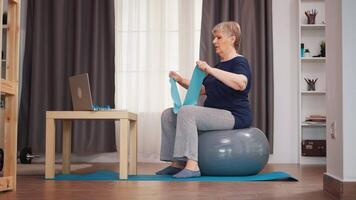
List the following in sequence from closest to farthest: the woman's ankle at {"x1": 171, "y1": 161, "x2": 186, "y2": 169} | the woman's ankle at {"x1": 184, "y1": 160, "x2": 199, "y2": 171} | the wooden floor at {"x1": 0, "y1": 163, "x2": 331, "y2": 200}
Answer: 1. the wooden floor at {"x1": 0, "y1": 163, "x2": 331, "y2": 200}
2. the woman's ankle at {"x1": 184, "y1": 160, "x2": 199, "y2": 171}
3. the woman's ankle at {"x1": 171, "y1": 161, "x2": 186, "y2": 169}

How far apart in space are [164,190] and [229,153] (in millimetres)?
1050

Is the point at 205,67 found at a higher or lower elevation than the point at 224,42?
lower

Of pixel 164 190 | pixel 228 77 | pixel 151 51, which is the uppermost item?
pixel 151 51

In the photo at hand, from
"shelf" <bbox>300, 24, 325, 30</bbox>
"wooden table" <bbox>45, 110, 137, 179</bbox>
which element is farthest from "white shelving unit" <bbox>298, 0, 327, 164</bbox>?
"wooden table" <bbox>45, 110, 137, 179</bbox>

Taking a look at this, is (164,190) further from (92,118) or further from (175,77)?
(175,77)

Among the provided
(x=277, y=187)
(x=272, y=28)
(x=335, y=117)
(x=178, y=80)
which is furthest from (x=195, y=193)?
(x=272, y=28)

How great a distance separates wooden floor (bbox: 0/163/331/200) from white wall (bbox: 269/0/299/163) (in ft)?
8.05

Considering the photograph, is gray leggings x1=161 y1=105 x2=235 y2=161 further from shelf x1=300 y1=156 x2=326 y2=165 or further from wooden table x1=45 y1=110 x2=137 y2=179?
shelf x1=300 y1=156 x2=326 y2=165

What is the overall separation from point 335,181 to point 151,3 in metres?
3.84

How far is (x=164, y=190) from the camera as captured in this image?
8.51ft

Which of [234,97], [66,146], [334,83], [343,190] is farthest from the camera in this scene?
[66,146]

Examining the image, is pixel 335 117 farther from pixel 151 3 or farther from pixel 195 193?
pixel 151 3

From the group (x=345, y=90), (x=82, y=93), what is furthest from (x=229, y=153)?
(x=345, y=90)

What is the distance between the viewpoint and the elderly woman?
11.3 ft
